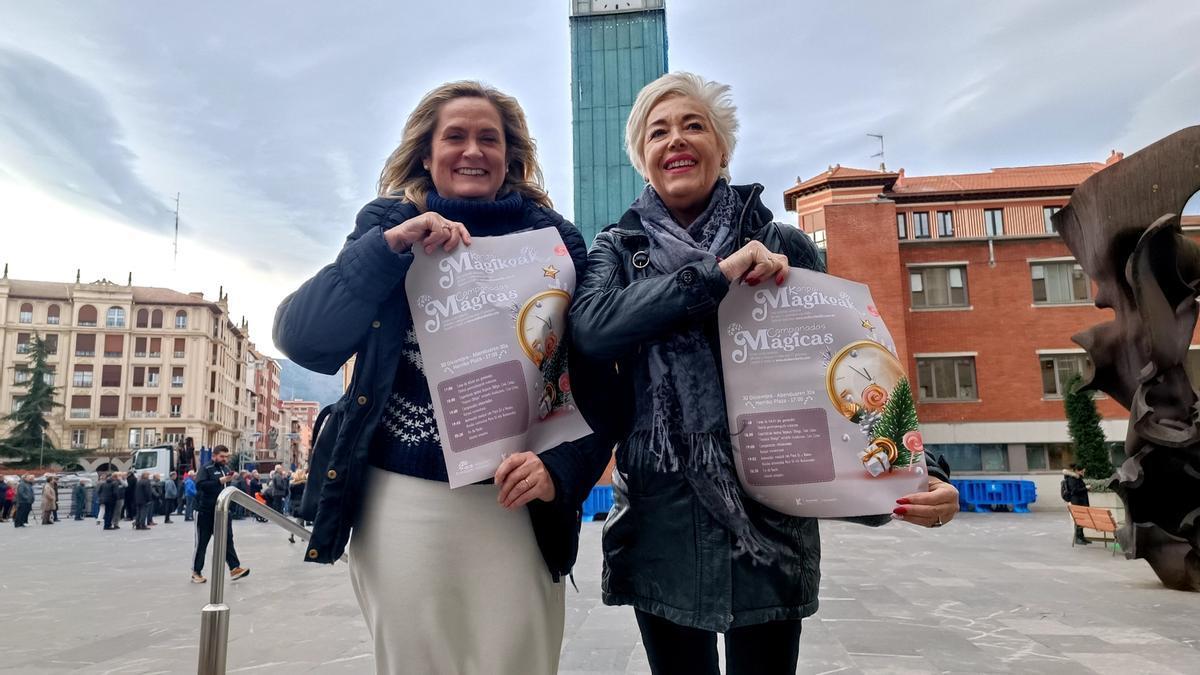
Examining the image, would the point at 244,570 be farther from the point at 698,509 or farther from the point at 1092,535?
the point at 1092,535

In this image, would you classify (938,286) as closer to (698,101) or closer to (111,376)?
(698,101)

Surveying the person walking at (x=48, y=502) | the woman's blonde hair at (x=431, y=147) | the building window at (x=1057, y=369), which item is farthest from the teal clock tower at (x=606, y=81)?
the woman's blonde hair at (x=431, y=147)

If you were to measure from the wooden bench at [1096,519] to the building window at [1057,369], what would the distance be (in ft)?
51.0

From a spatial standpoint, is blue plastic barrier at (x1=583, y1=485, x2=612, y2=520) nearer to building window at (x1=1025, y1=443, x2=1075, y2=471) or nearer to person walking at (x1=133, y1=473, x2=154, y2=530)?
person walking at (x1=133, y1=473, x2=154, y2=530)

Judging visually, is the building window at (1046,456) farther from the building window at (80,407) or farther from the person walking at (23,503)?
the building window at (80,407)

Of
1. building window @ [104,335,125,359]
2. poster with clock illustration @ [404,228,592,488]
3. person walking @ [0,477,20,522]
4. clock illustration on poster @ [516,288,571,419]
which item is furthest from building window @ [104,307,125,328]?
clock illustration on poster @ [516,288,571,419]

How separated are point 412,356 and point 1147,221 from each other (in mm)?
7645

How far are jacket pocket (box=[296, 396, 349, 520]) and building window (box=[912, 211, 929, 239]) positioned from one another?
33659 millimetres

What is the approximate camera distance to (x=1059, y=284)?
84.7 ft

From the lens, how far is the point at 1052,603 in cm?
661

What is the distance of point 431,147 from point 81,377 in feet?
260

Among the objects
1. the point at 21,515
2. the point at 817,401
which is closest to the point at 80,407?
the point at 21,515

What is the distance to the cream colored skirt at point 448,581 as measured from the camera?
152cm

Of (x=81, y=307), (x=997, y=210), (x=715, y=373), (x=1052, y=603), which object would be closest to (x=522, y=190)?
(x=715, y=373)
